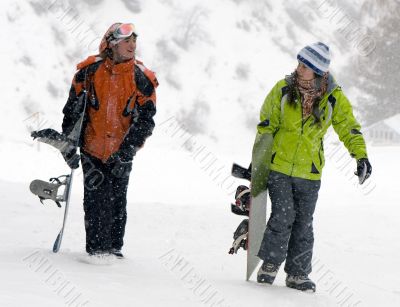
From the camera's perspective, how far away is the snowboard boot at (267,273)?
5363 mm

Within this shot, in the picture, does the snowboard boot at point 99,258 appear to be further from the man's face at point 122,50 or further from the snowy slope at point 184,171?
the man's face at point 122,50

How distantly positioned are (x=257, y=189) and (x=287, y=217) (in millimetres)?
302

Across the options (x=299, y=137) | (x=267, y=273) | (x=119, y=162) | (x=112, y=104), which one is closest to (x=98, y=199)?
(x=119, y=162)

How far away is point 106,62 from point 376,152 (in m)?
18.6

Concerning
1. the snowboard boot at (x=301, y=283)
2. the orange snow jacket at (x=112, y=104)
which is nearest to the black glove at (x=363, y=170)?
the snowboard boot at (x=301, y=283)

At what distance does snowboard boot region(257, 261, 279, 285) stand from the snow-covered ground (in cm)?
10

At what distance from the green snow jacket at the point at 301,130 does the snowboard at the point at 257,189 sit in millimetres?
53

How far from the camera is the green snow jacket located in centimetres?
527

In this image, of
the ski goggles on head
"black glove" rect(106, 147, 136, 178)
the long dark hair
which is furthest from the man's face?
the long dark hair

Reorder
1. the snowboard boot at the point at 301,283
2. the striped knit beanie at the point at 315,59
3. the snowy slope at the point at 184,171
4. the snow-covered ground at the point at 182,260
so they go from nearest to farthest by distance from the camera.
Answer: the snow-covered ground at the point at 182,260 < the snowy slope at the point at 184,171 < the striped knit beanie at the point at 315,59 < the snowboard boot at the point at 301,283

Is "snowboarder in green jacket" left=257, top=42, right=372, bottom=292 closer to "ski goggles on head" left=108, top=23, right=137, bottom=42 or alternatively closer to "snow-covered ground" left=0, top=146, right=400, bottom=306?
"snow-covered ground" left=0, top=146, right=400, bottom=306

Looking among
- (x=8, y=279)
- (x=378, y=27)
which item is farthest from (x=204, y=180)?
(x=378, y=27)

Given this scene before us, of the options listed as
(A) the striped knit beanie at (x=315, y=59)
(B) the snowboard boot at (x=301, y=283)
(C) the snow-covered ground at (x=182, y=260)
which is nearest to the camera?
(C) the snow-covered ground at (x=182, y=260)

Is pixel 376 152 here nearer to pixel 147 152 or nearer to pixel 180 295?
pixel 147 152
